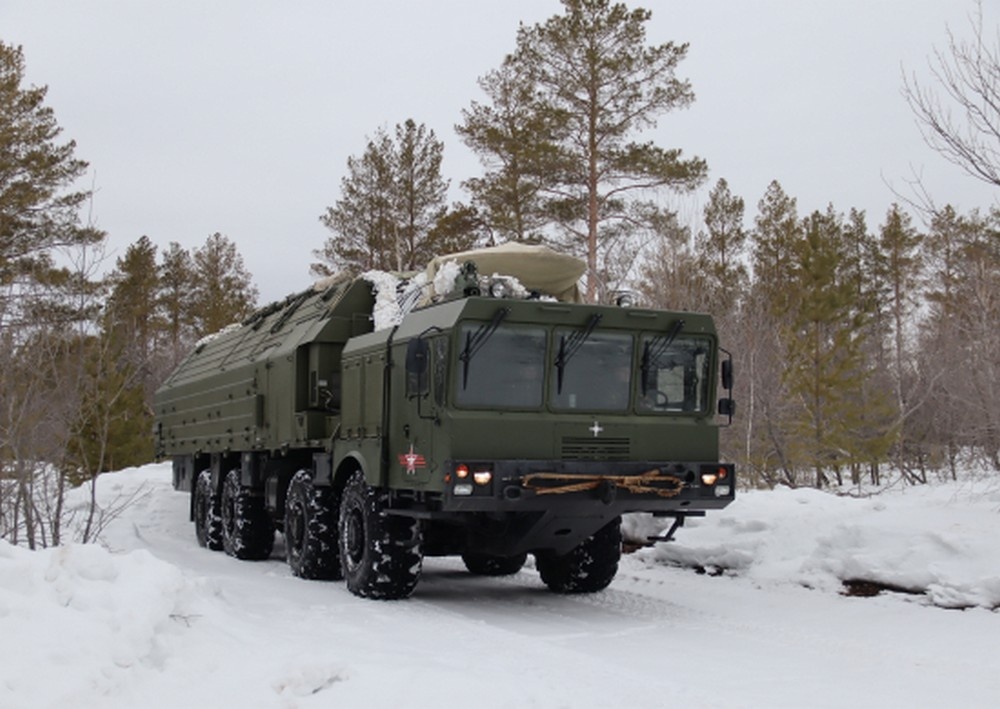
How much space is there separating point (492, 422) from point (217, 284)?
141 feet

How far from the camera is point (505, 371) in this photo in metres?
9.71

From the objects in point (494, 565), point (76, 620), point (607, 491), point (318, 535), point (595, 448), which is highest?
point (595, 448)

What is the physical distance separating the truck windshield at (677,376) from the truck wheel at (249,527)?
671cm

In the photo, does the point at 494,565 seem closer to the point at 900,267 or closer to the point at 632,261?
the point at 632,261

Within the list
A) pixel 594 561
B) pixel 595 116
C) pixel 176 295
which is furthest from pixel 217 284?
pixel 594 561

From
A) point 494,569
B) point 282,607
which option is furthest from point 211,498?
point 282,607

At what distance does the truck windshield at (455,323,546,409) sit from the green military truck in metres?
0.01

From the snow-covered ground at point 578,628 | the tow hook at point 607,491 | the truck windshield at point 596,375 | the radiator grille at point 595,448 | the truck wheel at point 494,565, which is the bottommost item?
the truck wheel at point 494,565

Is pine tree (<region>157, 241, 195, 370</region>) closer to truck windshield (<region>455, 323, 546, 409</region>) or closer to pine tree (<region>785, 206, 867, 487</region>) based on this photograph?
pine tree (<region>785, 206, 867, 487</region>)

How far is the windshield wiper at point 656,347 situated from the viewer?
10.2 m

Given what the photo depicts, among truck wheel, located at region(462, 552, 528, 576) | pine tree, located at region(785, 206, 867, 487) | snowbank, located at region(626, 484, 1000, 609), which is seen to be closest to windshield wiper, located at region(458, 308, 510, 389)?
snowbank, located at region(626, 484, 1000, 609)

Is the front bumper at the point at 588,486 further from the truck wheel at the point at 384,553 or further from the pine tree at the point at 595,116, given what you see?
the pine tree at the point at 595,116

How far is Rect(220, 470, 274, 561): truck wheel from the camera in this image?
48.6ft

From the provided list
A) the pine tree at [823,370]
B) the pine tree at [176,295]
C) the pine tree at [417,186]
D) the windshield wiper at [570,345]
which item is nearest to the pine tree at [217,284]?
the pine tree at [176,295]
